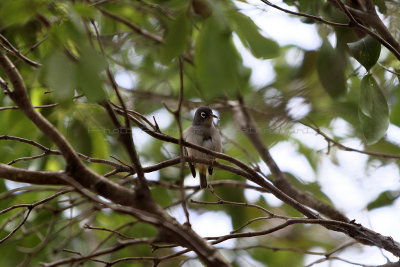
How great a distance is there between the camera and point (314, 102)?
4.74m

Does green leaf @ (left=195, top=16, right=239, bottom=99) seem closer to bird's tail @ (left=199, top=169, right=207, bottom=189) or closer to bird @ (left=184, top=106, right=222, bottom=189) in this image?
bird's tail @ (left=199, top=169, right=207, bottom=189)

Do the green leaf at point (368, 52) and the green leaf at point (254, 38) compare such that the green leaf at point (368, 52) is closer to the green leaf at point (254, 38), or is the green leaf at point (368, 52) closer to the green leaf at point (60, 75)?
the green leaf at point (254, 38)

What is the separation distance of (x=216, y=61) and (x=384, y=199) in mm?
3870

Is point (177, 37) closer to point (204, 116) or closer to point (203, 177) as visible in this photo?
point (204, 116)

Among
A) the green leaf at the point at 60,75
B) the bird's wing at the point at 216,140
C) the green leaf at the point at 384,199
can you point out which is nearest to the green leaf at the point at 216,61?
the green leaf at the point at 60,75

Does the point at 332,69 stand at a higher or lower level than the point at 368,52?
higher

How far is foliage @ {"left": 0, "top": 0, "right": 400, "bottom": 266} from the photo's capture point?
5.75ft

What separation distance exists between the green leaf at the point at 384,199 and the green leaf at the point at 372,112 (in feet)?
6.42

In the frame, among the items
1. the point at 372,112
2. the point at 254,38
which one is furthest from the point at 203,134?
the point at 254,38

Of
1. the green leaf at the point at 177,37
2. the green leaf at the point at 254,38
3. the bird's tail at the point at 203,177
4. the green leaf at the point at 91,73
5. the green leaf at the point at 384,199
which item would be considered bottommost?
the green leaf at the point at 91,73

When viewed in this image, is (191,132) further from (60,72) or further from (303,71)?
(60,72)

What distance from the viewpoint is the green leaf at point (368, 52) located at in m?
3.07

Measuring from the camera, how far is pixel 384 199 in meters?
4.67

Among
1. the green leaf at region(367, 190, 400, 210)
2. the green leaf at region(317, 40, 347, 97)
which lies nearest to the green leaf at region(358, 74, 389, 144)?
the green leaf at region(317, 40, 347, 97)
